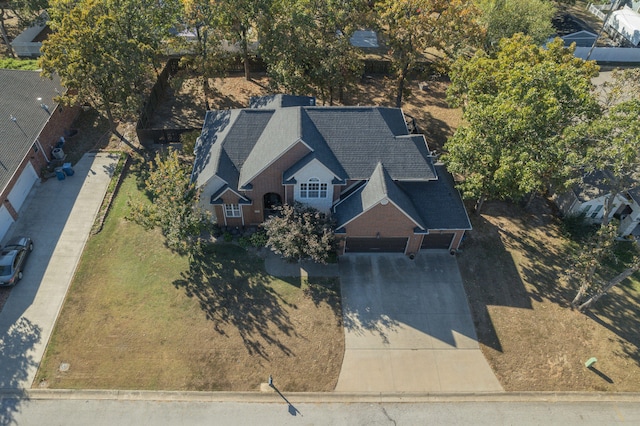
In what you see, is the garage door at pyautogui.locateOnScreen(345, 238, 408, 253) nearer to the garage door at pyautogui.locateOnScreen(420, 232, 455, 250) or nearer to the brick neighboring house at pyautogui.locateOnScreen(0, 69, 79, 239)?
the garage door at pyautogui.locateOnScreen(420, 232, 455, 250)

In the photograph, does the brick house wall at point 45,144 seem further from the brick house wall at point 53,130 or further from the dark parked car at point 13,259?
the dark parked car at point 13,259

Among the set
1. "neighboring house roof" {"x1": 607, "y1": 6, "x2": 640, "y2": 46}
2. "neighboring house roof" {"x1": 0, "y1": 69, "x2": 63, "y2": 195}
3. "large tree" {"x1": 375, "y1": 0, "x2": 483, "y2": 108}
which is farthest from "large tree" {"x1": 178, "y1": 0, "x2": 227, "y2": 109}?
"neighboring house roof" {"x1": 607, "y1": 6, "x2": 640, "y2": 46}

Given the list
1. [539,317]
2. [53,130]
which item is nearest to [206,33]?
[53,130]

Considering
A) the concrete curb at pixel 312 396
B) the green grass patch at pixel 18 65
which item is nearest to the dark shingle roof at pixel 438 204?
the concrete curb at pixel 312 396

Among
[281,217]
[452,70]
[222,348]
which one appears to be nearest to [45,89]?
[281,217]

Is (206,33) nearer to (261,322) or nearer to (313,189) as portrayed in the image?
(313,189)

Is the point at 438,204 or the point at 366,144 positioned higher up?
the point at 366,144
